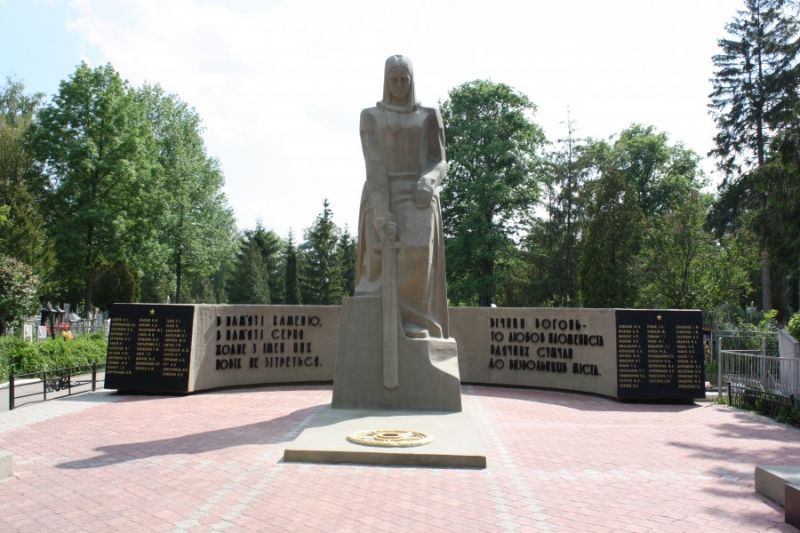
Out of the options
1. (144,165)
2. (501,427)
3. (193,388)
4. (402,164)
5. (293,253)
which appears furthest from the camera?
(293,253)

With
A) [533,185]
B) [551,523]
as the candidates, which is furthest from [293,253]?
[551,523]

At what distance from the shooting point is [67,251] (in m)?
35.3

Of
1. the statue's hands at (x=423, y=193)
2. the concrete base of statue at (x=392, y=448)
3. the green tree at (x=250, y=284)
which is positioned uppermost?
the green tree at (x=250, y=284)

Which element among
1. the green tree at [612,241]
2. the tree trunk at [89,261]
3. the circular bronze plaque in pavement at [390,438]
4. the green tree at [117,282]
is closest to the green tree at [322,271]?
the green tree at [117,282]

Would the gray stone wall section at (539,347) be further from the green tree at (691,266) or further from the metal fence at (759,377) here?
the green tree at (691,266)

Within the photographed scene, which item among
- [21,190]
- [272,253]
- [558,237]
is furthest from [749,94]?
[272,253]

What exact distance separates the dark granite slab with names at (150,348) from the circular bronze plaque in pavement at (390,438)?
22.0ft

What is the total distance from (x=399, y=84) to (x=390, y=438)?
616 centimetres

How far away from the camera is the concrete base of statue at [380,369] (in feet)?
33.8

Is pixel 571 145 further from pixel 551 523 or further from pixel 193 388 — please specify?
pixel 551 523

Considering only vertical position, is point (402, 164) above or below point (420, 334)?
above

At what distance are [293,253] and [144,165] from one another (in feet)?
69.4

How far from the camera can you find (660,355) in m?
13.7

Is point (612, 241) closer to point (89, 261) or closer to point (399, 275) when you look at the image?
point (399, 275)
